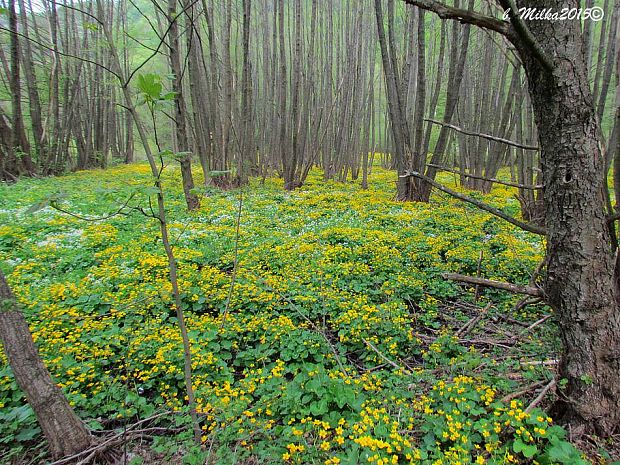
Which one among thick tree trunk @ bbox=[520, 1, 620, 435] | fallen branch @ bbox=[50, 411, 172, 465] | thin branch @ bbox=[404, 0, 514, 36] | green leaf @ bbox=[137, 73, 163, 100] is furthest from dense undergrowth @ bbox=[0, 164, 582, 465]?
thin branch @ bbox=[404, 0, 514, 36]

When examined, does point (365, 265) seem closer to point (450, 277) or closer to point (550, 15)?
point (450, 277)

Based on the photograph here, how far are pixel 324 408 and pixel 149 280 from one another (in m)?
2.60

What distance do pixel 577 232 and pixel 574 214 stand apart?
8 centimetres

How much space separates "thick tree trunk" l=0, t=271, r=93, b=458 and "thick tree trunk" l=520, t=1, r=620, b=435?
250 cm

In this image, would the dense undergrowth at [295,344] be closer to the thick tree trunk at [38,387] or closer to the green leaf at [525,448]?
the green leaf at [525,448]

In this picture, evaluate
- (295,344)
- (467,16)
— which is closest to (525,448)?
(295,344)

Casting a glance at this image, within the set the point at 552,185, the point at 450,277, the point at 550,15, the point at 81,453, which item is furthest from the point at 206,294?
the point at 550,15

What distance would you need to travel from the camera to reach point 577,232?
4.88 feet

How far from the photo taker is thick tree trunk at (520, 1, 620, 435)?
140 cm

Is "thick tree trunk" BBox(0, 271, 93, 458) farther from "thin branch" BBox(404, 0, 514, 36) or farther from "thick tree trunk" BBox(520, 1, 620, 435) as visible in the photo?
"thick tree trunk" BBox(520, 1, 620, 435)

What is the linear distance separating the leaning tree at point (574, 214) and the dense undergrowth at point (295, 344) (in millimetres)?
299

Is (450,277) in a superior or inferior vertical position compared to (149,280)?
superior

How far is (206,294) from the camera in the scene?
3449mm

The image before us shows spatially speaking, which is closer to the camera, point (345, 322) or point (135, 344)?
point (135, 344)
